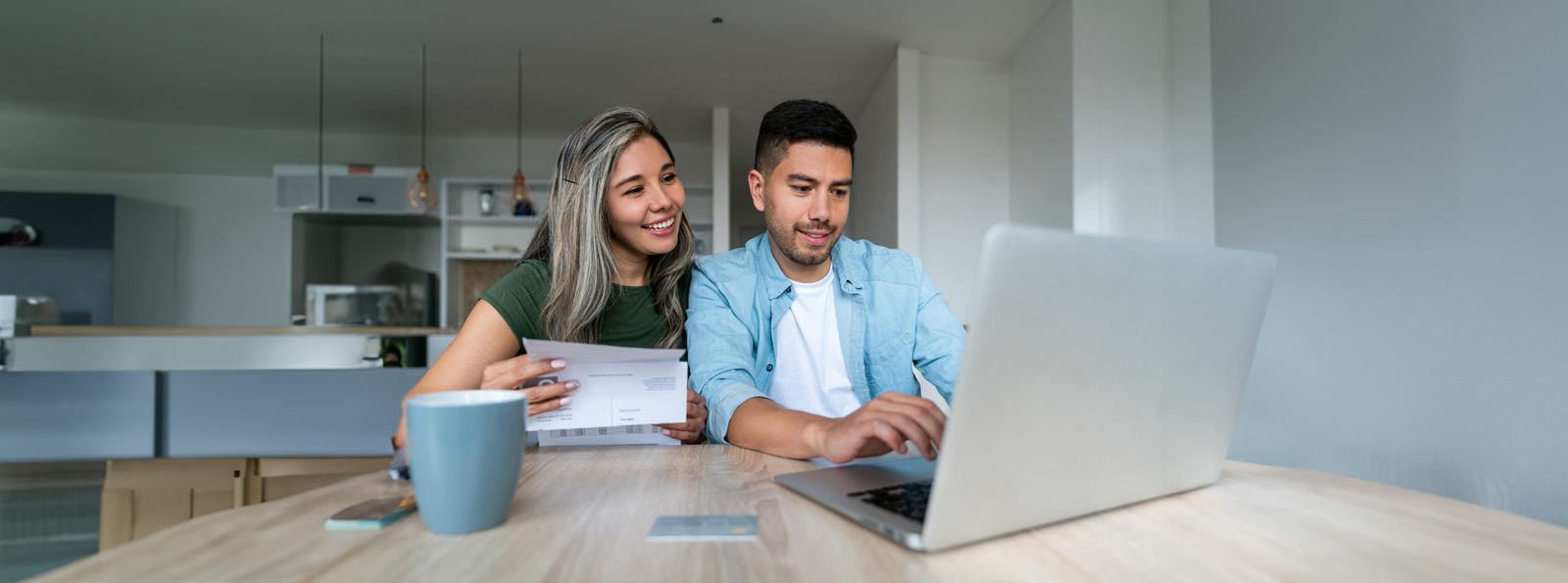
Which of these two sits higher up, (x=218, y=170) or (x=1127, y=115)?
(x=218, y=170)

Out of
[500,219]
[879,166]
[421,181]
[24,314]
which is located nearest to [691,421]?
[879,166]

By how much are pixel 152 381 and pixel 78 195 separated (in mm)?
4991

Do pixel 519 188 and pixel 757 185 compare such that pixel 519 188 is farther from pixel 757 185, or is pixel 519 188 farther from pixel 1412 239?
pixel 1412 239

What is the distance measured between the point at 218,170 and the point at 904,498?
288 inches

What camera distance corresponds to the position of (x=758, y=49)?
409cm

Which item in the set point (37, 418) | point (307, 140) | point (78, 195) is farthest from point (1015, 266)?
point (78, 195)

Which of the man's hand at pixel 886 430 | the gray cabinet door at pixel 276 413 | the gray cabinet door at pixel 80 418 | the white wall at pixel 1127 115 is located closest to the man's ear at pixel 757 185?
the man's hand at pixel 886 430

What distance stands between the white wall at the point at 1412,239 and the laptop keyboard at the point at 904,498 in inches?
60.8

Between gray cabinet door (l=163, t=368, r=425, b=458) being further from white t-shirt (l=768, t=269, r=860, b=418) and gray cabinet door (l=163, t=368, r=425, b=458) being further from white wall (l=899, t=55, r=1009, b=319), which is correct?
white wall (l=899, t=55, r=1009, b=319)

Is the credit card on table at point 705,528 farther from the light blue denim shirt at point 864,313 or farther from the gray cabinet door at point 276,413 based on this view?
the gray cabinet door at point 276,413

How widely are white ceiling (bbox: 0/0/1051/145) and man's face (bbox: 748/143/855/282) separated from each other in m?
2.38

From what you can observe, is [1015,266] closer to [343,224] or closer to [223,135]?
[343,224]

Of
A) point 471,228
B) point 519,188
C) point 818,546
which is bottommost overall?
point 818,546

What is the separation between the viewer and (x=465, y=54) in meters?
4.22
